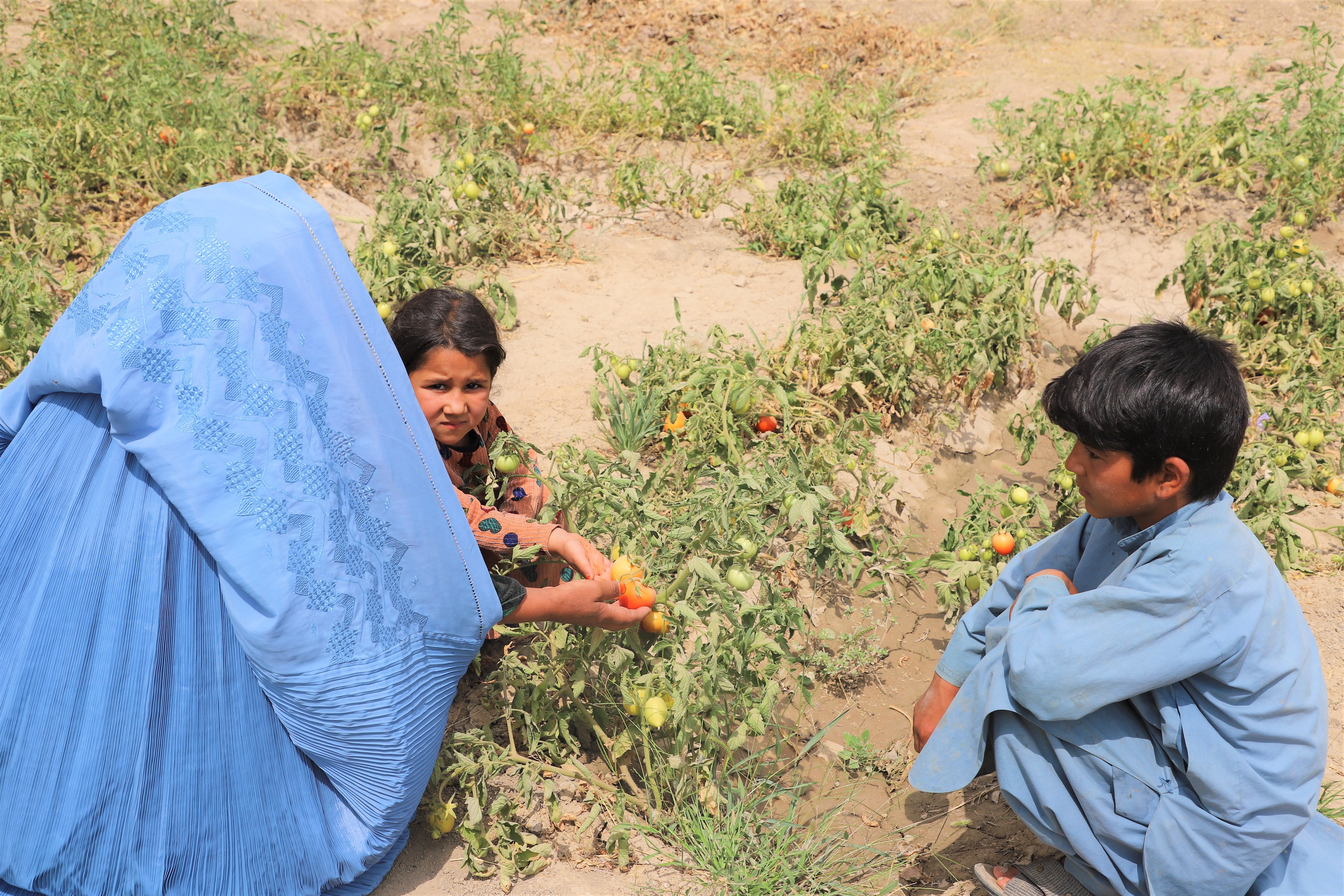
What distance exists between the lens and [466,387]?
210 cm

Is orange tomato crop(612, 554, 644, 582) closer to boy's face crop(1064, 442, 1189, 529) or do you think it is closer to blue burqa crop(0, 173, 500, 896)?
blue burqa crop(0, 173, 500, 896)

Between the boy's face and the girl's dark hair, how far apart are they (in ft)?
3.81

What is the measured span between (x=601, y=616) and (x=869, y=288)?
2.10m

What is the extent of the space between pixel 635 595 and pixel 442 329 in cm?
68

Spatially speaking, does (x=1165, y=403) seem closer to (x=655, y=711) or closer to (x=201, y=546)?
(x=655, y=711)

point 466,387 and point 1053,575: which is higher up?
point 466,387

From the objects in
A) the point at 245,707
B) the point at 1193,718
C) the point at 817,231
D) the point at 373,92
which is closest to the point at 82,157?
the point at 373,92

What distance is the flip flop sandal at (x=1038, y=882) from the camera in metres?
1.92

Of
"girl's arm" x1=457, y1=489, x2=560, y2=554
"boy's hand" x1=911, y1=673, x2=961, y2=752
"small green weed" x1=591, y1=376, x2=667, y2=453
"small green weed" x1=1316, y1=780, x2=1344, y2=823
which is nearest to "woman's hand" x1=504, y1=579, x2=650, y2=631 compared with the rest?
"girl's arm" x1=457, y1=489, x2=560, y2=554

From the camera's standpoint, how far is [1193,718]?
5.56 feet

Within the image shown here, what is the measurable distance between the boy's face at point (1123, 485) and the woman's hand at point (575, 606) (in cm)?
85

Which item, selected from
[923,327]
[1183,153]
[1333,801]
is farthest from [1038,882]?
[1183,153]

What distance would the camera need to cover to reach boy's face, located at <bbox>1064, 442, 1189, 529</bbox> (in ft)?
5.62

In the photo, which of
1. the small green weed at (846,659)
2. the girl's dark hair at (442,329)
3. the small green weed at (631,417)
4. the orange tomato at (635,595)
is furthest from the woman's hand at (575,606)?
the small green weed at (631,417)
